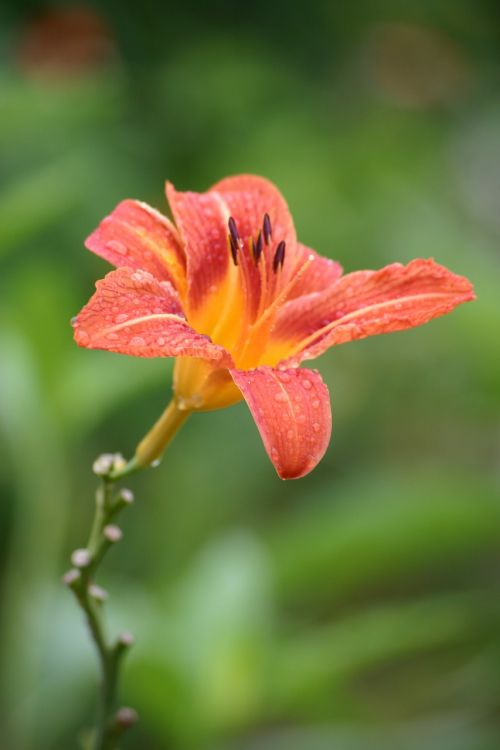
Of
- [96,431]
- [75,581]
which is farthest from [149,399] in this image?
[75,581]

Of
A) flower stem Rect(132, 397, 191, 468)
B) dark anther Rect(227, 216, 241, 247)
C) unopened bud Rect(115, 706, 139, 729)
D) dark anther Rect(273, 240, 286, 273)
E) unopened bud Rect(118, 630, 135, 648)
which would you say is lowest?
unopened bud Rect(115, 706, 139, 729)

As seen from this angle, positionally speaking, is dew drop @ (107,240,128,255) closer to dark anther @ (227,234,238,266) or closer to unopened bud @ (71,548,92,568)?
dark anther @ (227,234,238,266)

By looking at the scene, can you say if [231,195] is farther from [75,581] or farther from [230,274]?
[75,581]

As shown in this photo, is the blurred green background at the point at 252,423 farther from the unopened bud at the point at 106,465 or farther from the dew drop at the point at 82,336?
the dew drop at the point at 82,336

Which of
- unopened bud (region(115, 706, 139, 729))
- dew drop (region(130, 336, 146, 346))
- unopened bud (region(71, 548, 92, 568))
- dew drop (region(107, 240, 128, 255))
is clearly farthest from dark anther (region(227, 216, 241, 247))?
unopened bud (region(115, 706, 139, 729))

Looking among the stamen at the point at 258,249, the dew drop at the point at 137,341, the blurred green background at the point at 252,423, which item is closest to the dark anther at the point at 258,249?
the stamen at the point at 258,249

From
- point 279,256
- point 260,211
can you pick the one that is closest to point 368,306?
point 279,256

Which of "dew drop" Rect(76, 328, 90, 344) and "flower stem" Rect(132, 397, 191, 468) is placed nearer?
"dew drop" Rect(76, 328, 90, 344)

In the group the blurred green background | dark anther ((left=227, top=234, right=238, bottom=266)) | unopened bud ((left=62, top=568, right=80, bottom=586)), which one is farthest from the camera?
the blurred green background

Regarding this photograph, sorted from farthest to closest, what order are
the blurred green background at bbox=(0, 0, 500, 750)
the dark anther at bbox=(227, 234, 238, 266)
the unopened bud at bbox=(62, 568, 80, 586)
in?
the blurred green background at bbox=(0, 0, 500, 750)
the dark anther at bbox=(227, 234, 238, 266)
the unopened bud at bbox=(62, 568, 80, 586)
